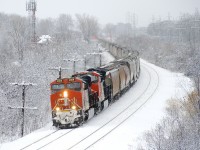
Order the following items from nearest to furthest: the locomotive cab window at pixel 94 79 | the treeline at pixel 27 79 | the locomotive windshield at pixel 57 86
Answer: the locomotive windshield at pixel 57 86 < the locomotive cab window at pixel 94 79 < the treeline at pixel 27 79

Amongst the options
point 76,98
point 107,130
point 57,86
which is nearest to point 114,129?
point 107,130

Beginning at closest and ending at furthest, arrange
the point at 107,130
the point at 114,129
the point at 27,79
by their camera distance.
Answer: the point at 107,130
the point at 114,129
the point at 27,79

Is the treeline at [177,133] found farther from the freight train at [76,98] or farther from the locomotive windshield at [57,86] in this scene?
the locomotive windshield at [57,86]

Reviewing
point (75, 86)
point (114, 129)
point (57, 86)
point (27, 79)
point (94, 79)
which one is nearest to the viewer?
point (114, 129)

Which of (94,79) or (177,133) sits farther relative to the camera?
(94,79)

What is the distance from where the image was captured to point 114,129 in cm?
2477

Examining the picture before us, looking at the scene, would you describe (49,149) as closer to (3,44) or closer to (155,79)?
(155,79)

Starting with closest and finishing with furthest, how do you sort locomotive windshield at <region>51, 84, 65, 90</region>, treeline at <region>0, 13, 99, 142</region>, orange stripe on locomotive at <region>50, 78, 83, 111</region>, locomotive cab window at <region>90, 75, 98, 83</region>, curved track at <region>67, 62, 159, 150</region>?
1. curved track at <region>67, 62, 159, 150</region>
2. orange stripe on locomotive at <region>50, 78, 83, 111</region>
3. locomotive windshield at <region>51, 84, 65, 90</region>
4. locomotive cab window at <region>90, 75, 98, 83</region>
5. treeline at <region>0, 13, 99, 142</region>

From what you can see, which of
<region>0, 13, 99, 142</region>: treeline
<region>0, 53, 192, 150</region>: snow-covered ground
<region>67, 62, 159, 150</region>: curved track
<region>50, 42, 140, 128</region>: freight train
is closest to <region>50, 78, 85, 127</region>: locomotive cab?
<region>50, 42, 140, 128</region>: freight train

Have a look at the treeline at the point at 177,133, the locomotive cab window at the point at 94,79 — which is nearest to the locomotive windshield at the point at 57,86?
the locomotive cab window at the point at 94,79

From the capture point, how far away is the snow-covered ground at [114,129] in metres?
20.9

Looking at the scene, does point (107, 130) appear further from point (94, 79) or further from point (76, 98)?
point (94, 79)

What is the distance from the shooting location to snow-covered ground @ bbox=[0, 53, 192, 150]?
2091cm

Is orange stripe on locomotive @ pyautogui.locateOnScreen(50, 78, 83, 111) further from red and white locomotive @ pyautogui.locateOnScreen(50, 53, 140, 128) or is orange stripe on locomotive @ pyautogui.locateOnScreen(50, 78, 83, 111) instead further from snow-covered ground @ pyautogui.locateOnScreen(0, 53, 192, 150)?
snow-covered ground @ pyautogui.locateOnScreen(0, 53, 192, 150)
